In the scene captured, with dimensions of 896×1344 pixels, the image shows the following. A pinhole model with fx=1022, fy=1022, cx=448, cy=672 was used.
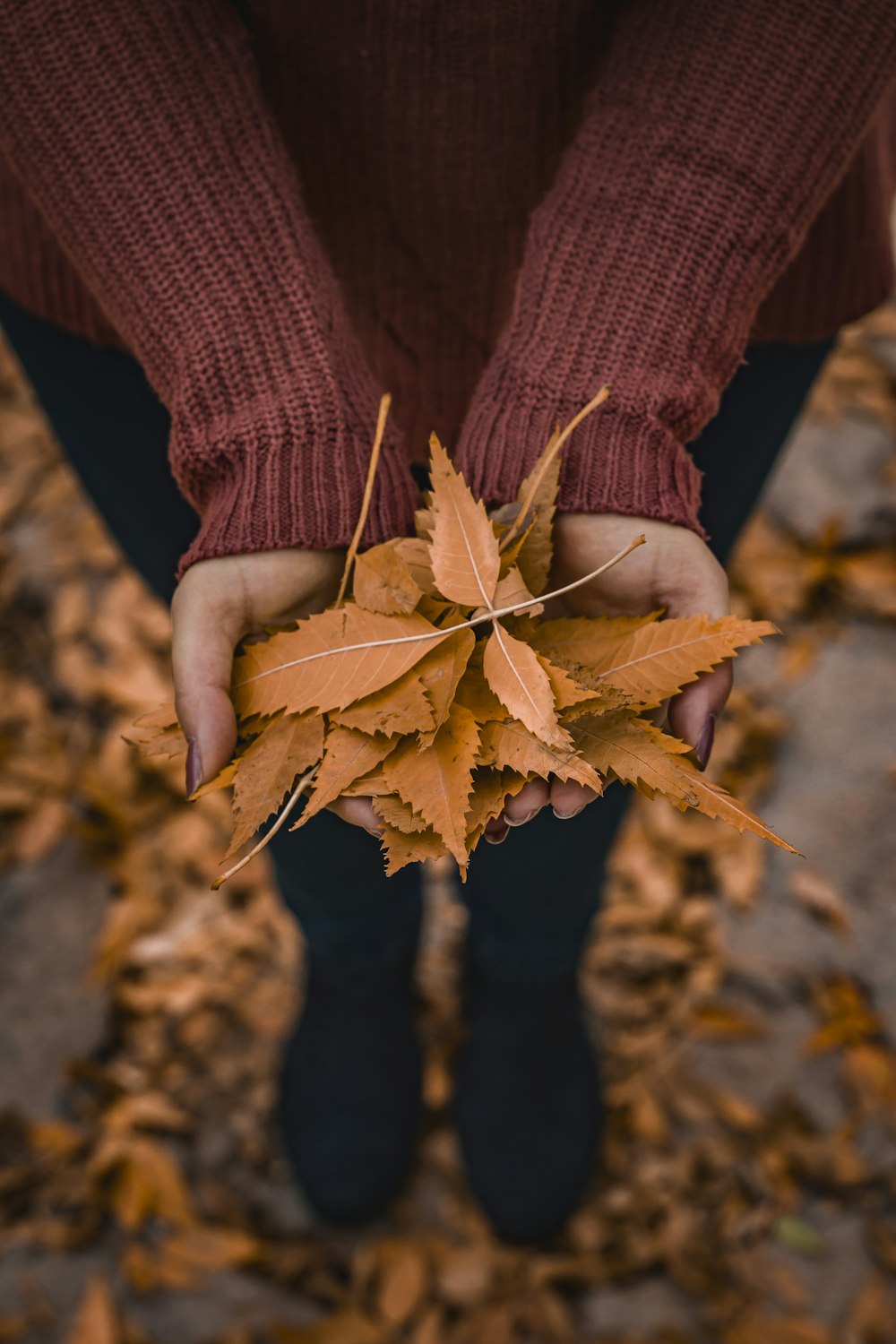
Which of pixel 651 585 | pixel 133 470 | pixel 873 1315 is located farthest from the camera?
pixel 873 1315

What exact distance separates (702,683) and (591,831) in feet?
1.14

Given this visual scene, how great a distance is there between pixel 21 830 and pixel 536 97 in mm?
1542

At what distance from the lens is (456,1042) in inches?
66.2

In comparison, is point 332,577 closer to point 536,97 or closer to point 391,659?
point 391,659

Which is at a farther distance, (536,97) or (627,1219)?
(627,1219)

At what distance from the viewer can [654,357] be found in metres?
0.87

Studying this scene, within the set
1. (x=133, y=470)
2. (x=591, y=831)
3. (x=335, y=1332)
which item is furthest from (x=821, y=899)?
(x=133, y=470)

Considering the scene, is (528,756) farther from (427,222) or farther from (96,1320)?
(96,1320)

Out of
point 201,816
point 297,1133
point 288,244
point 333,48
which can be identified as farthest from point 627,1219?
point 333,48

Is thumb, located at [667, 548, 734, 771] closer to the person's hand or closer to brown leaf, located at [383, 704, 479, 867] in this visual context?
the person's hand

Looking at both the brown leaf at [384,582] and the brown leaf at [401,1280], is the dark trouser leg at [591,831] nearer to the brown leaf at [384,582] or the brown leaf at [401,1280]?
the brown leaf at [384,582]

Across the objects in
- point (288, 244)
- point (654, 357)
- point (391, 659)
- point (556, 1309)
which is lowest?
point (556, 1309)

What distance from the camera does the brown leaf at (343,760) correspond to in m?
0.79

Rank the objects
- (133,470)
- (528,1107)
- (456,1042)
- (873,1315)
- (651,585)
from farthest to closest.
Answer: (456,1042), (528,1107), (873,1315), (133,470), (651,585)
